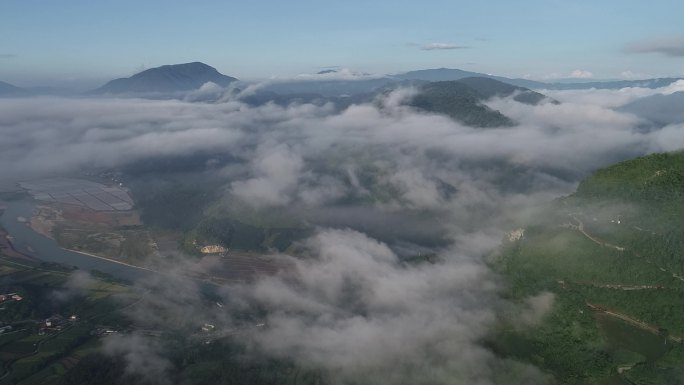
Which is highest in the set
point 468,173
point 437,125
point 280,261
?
point 437,125

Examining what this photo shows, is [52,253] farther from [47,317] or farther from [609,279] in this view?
[609,279]

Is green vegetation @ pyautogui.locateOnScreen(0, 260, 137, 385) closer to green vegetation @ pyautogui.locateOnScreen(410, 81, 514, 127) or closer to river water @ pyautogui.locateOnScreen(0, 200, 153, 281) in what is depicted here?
river water @ pyautogui.locateOnScreen(0, 200, 153, 281)

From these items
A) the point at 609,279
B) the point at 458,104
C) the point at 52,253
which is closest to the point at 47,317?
the point at 52,253

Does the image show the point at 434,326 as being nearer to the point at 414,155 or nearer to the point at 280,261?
the point at 280,261

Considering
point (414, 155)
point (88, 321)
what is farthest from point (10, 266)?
point (414, 155)

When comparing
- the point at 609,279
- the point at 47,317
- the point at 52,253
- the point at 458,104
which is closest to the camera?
the point at 609,279
